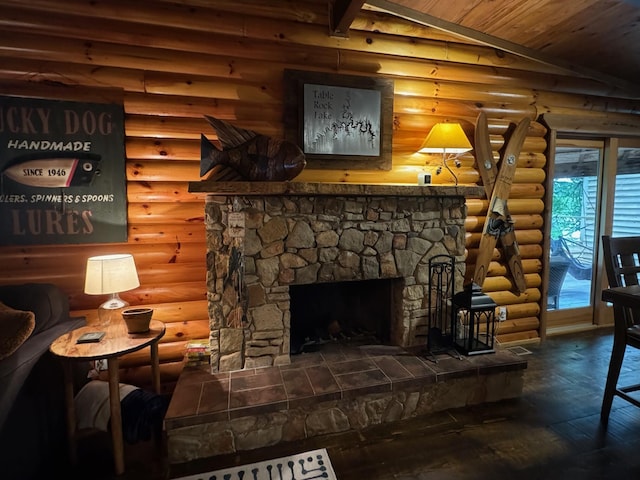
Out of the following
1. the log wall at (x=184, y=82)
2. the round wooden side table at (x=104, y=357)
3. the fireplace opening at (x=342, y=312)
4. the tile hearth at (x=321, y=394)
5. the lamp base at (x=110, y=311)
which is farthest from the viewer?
the fireplace opening at (x=342, y=312)

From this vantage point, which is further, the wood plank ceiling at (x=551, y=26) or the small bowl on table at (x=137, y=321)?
the wood plank ceiling at (x=551, y=26)

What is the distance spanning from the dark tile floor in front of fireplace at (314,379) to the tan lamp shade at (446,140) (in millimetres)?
1543

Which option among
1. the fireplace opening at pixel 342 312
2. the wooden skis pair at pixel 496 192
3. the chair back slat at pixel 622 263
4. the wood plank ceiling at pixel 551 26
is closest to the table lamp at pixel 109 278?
the fireplace opening at pixel 342 312

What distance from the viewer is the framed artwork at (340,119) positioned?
2.65 meters

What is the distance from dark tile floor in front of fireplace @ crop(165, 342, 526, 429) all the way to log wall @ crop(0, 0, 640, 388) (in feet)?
1.97

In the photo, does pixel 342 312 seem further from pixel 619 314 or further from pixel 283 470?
pixel 619 314

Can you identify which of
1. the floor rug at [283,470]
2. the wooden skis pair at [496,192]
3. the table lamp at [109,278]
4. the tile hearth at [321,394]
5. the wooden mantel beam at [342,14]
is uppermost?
the wooden mantel beam at [342,14]

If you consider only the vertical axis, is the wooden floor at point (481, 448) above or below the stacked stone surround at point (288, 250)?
below

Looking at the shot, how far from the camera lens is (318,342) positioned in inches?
109

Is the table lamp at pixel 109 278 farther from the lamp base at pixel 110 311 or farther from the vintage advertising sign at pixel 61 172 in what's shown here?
the vintage advertising sign at pixel 61 172

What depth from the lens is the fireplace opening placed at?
283 cm

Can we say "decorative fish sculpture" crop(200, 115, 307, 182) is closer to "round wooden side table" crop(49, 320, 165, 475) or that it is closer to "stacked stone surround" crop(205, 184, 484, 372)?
"stacked stone surround" crop(205, 184, 484, 372)

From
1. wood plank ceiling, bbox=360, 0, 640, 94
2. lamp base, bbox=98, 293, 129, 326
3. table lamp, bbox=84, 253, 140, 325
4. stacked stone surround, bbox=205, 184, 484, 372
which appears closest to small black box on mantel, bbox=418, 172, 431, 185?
stacked stone surround, bbox=205, 184, 484, 372

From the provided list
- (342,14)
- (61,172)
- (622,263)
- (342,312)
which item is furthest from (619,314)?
(61,172)
